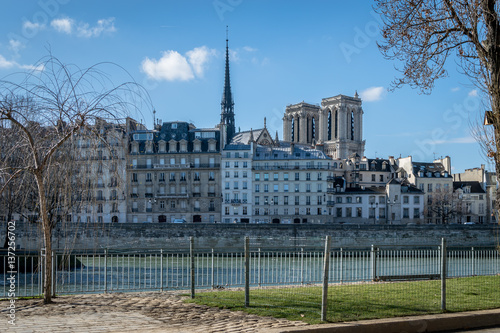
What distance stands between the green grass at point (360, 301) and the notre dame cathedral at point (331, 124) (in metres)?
94.3

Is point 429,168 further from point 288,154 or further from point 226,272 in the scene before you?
point 226,272

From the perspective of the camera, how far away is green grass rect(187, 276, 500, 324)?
8460 mm

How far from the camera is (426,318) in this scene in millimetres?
8195

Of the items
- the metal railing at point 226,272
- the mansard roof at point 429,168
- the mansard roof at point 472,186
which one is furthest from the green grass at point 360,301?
the mansard roof at point 472,186

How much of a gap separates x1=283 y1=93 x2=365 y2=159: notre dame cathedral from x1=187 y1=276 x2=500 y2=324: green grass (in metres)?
94.3

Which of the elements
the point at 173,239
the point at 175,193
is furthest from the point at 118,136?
the point at 175,193

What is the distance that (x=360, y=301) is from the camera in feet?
31.4

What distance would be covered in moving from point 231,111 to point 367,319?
75.6 m

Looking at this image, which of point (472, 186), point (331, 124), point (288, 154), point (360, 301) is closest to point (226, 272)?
point (360, 301)

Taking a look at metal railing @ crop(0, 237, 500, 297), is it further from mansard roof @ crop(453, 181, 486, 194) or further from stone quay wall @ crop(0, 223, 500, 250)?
mansard roof @ crop(453, 181, 486, 194)

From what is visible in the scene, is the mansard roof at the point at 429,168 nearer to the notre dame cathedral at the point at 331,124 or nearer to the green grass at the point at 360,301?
the notre dame cathedral at the point at 331,124

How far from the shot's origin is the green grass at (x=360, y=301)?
8.46 meters

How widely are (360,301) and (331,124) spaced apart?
346 ft

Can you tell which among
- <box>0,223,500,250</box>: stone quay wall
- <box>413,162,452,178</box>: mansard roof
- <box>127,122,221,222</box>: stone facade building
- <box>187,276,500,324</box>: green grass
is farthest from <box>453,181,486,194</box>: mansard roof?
<box>187,276,500,324</box>: green grass
